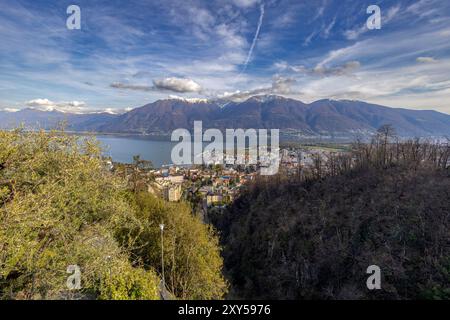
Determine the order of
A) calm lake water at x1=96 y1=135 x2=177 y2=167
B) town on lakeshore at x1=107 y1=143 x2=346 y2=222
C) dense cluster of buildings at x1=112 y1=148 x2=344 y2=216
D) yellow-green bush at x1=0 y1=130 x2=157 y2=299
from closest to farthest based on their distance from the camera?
1. yellow-green bush at x1=0 y1=130 x2=157 y2=299
2. town on lakeshore at x1=107 y1=143 x2=346 y2=222
3. dense cluster of buildings at x1=112 y1=148 x2=344 y2=216
4. calm lake water at x1=96 y1=135 x2=177 y2=167

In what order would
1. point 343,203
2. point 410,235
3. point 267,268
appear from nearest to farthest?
1. point 410,235
2. point 267,268
3. point 343,203

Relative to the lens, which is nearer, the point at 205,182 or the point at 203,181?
the point at 205,182

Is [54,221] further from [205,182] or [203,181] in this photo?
[203,181]

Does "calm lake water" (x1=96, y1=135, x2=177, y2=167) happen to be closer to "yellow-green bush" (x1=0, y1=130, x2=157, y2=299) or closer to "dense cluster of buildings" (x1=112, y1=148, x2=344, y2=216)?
"dense cluster of buildings" (x1=112, y1=148, x2=344, y2=216)

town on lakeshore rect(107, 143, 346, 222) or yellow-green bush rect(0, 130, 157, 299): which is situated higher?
yellow-green bush rect(0, 130, 157, 299)

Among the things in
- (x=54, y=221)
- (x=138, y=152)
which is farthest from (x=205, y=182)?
(x=54, y=221)

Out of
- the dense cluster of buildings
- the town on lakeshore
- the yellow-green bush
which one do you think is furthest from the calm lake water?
the yellow-green bush

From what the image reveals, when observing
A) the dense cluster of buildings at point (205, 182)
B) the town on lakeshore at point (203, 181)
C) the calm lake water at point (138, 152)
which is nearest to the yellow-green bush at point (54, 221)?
the town on lakeshore at point (203, 181)

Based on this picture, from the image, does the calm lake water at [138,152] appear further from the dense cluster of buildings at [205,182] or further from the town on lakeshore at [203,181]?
the town on lakeshore at [203,181]

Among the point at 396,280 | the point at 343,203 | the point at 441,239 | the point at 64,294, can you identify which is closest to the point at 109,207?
the point at 64,294
